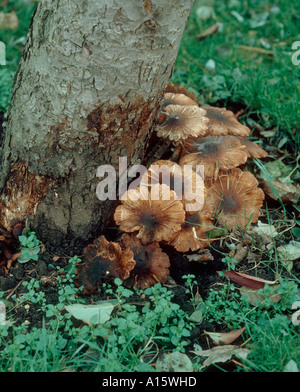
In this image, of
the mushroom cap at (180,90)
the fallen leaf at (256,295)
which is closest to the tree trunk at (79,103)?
the mushroom cap at (180,90)

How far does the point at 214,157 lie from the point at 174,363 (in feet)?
4.54

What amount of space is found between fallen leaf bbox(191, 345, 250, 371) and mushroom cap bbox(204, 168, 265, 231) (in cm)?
86

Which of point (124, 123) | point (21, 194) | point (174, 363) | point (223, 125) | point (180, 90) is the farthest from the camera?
point (180, 90)

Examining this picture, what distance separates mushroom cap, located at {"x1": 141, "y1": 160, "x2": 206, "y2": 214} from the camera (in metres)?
2.58

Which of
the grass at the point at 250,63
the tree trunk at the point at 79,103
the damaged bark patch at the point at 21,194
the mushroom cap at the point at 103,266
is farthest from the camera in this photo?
the grass at the point at 250,63

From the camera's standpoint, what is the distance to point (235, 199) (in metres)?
2.84

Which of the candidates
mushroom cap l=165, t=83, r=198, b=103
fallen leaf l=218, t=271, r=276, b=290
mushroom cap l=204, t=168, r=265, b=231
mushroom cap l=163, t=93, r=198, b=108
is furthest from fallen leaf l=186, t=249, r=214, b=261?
mushroom cap l=165, t=83, r=198, b=103

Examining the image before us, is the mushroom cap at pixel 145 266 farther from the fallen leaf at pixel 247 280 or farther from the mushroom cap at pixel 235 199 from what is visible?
the mushroom cap at pixel 235 199

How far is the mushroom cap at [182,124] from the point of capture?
2734 mm

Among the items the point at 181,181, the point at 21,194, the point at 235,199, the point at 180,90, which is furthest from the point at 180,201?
the point at 180,90

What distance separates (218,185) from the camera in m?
2.84

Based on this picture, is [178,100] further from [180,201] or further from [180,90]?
[180,201]

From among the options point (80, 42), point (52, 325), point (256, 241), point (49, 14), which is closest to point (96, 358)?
point (52, 325)

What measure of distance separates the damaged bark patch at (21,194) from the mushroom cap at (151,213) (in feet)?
1.65
